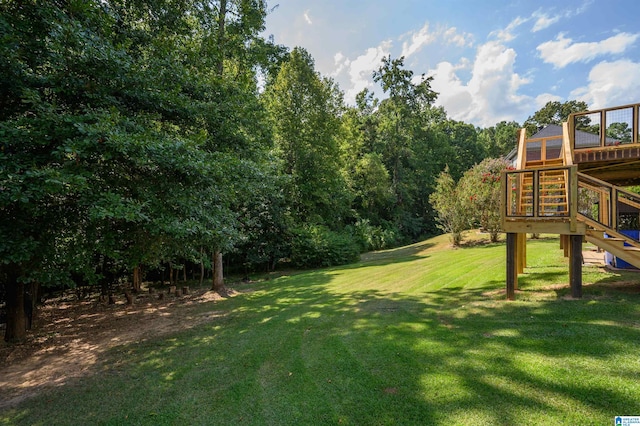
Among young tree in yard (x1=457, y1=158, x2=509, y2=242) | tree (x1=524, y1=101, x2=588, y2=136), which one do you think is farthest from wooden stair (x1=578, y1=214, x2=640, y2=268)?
tree (x1=524, y1=101, x2=588, y2=136)

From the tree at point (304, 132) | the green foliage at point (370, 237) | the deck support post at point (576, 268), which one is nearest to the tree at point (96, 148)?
the deck support post at point (576, 268)

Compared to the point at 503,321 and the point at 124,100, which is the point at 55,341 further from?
the point at 503,321

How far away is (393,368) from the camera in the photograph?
3242mm

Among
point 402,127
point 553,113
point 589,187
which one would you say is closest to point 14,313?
point 589,187

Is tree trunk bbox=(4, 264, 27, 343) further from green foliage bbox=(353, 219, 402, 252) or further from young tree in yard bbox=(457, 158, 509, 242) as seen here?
green foliage bbox=(353, 219, 402, 252)

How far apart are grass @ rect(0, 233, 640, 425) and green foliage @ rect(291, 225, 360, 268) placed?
24.0ft

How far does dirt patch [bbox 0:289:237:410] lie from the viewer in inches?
161

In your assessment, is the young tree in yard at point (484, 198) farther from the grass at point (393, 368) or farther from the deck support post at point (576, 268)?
the deck support post at point (576, 268)

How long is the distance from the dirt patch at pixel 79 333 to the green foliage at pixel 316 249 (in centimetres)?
449

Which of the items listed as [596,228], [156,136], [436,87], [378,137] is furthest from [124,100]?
[436,87]

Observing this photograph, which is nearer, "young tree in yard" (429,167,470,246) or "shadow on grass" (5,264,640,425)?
"shadow on grass" (5,264,640,425)

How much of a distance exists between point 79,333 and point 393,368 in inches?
256

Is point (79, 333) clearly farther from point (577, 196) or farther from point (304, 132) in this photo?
point (304, 132)

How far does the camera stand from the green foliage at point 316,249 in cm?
1322
